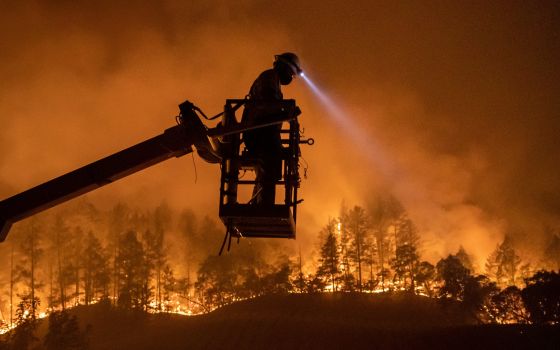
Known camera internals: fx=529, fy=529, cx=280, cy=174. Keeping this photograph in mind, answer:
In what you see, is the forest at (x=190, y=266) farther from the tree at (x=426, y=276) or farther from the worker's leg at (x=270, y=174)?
the worker's leg at (x=270, y=174)

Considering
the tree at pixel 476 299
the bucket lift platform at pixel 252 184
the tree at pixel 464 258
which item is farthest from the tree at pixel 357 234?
the bucket lift platform at pixel 252 184

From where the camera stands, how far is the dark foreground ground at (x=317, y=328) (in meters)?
56.0

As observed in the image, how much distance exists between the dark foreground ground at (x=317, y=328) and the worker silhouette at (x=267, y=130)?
1963 inches

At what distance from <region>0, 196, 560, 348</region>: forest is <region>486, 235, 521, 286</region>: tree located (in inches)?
7.1

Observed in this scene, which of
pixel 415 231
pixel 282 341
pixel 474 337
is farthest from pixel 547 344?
pixel 415 231

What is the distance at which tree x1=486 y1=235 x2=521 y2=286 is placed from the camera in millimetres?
94062

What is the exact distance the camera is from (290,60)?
928 centimetres

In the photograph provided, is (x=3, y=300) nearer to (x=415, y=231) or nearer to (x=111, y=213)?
(x=111, y=213)

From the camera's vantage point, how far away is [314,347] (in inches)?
2370

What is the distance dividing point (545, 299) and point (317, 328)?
85.6 feet

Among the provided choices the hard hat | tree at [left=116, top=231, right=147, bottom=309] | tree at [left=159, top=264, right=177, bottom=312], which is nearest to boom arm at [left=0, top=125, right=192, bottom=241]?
the hard hat

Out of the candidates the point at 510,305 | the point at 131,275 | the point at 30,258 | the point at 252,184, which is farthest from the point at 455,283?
the point at 30,258

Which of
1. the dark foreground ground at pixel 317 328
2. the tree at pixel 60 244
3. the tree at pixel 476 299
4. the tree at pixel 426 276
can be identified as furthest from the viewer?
the tree at pixel 60 244

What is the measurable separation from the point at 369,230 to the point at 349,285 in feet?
50.1
